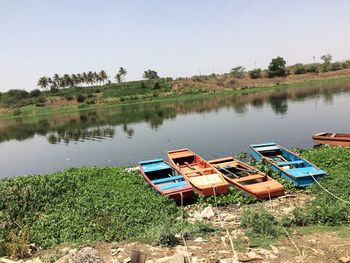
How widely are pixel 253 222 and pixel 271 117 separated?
33.2m

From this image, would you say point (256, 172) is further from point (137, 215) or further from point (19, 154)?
point (19, 154)

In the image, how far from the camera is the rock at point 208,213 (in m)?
12.1

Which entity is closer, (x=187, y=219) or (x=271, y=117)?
(x=187, y=219)

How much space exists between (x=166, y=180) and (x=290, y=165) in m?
6.17

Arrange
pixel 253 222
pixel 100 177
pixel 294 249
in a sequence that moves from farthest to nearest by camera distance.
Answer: pixel 100 177
pixel 253 222
pixel 294 249

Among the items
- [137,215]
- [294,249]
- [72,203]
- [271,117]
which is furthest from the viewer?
[271,117]

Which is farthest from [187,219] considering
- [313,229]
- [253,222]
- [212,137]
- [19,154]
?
[19,154]

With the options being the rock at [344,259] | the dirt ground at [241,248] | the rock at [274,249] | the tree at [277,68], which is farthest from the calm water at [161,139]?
the tree at [277,68]

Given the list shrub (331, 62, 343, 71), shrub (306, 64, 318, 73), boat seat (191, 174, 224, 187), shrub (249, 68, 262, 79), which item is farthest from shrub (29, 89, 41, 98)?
boat seat (191, 174, 224, 187)

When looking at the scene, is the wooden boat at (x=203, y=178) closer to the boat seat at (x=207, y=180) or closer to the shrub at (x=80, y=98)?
the boat seat at (x=207, y=180)

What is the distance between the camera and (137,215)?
11.9m

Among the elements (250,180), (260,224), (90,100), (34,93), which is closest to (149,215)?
(260,224)

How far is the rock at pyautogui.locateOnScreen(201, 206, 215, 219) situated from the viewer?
12.1 meters

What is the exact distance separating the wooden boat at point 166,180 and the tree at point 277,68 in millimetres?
92706
